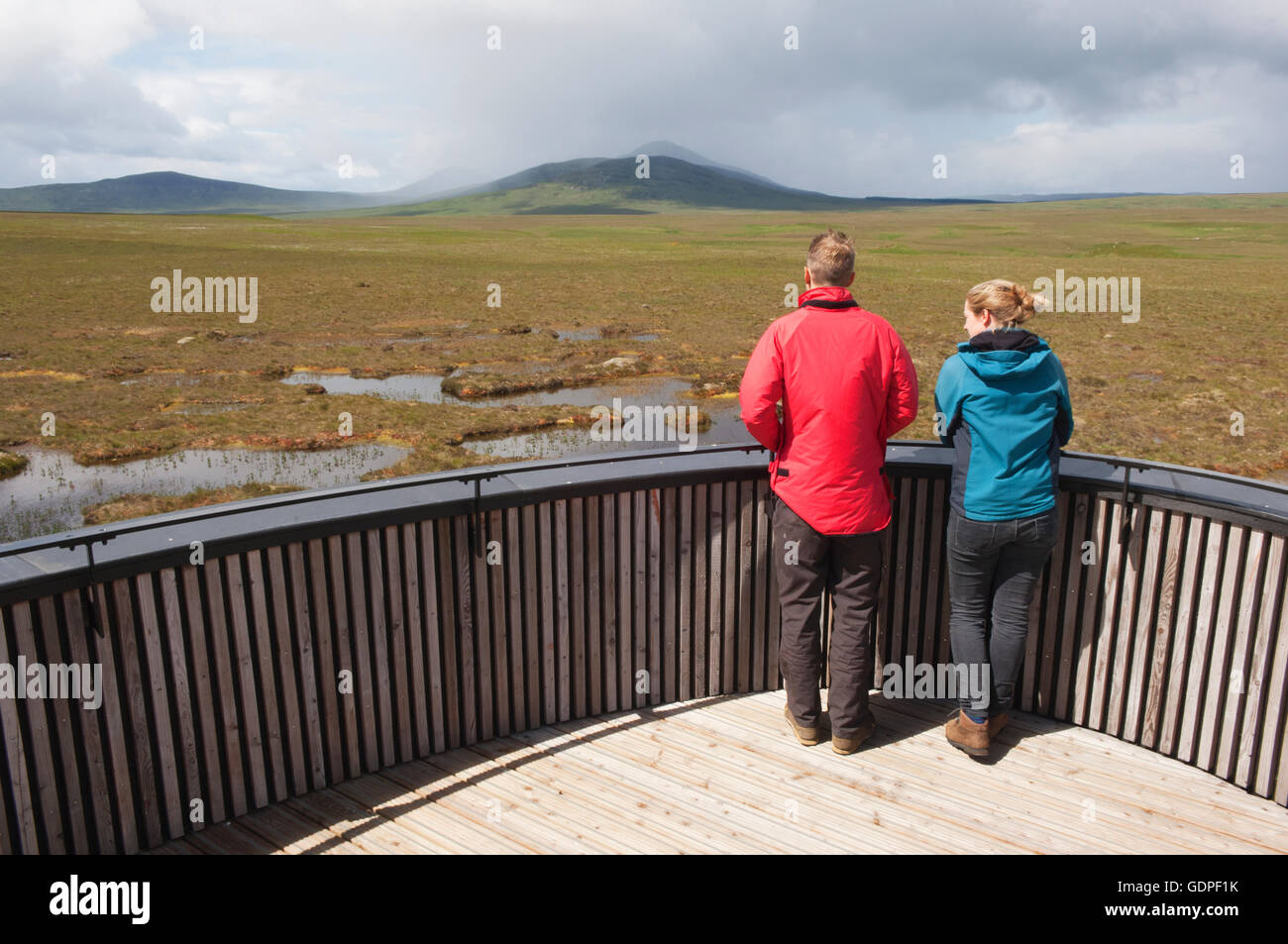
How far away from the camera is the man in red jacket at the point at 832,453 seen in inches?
166

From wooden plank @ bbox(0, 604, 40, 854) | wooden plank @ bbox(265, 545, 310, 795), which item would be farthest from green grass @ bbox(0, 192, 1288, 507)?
wooden plank @ bbox(0, 604, 40, 854)

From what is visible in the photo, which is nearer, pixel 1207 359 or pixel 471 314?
pixel 1207 359

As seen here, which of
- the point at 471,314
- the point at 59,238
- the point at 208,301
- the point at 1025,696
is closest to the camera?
the point at 1025,696

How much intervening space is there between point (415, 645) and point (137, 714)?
1.16 m

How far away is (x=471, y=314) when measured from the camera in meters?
37.0

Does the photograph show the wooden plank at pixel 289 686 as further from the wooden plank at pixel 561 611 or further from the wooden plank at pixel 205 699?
the wooden plank at pixel 561 611

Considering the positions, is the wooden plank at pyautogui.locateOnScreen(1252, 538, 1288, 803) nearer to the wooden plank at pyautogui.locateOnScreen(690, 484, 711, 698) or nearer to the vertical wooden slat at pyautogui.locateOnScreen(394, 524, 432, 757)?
the wooden plank at pyautogui.locateOnScreen(690, 484, 711, 698)

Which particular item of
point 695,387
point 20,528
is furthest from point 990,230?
point 20,528

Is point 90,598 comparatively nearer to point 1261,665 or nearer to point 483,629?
point 483,629

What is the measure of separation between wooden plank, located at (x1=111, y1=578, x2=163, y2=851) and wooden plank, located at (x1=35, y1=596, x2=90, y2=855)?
4.3 inches

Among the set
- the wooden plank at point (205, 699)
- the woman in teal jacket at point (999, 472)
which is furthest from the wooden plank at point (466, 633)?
the woman in teal jacket at point (999, 472)
